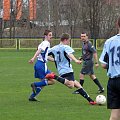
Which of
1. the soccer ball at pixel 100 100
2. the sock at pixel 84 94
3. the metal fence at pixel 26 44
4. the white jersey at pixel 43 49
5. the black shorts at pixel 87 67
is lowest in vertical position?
the metal fence at pixel 26 44

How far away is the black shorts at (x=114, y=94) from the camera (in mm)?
7363

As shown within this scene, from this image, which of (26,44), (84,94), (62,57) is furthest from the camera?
(26,44)

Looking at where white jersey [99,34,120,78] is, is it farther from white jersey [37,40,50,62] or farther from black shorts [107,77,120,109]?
white jersey [37,40,50,62]

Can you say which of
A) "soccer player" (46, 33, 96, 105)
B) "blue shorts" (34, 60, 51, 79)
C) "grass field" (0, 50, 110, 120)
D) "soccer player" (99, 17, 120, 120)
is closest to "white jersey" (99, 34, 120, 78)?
"soccer player" (99, 17, 120, 120)

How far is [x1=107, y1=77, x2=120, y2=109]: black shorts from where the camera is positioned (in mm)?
7363

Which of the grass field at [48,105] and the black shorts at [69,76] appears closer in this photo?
the grass field at [48,105]

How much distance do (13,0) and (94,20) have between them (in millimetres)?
13182

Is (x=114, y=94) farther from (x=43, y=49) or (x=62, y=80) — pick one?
(x=43, y=49)

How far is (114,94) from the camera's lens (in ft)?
24.4

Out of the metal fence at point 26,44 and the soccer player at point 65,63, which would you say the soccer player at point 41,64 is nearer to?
the soccer player at point 65,63

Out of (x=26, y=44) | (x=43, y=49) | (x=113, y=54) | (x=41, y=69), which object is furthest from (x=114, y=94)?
(x=26, y=44)

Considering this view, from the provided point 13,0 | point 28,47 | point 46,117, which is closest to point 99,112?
point 46,117

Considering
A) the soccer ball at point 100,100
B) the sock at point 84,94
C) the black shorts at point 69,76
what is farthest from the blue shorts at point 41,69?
the soccer ball at point 100,100

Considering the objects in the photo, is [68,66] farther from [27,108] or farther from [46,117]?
A: [46,117]
